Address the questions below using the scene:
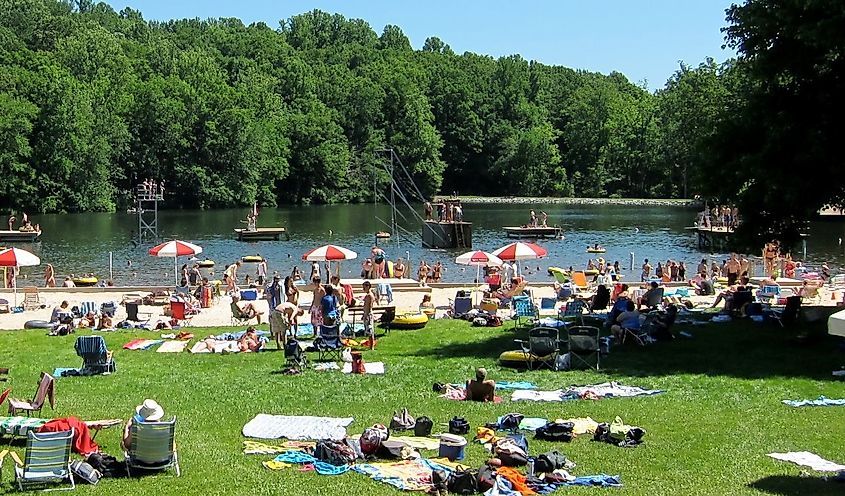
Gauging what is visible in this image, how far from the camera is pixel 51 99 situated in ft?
278

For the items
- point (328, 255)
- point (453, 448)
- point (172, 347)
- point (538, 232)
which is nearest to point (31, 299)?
point (328, 255)

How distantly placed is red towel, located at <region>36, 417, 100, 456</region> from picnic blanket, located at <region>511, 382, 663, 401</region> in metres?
6.23

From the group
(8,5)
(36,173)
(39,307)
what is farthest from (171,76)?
(39,307)

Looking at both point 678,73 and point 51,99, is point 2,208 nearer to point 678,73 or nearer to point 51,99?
point 51,99

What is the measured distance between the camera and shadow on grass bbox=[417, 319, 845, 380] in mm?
16766

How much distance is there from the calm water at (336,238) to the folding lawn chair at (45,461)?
103ft

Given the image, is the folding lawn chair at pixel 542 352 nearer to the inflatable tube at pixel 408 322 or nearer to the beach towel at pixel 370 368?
the beach towel at pixel 370 368

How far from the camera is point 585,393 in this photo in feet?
48.3

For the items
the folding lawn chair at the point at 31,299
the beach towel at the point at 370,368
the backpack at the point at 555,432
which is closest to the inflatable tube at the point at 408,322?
the beach towel at the point at 370,368

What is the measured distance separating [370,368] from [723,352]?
686 centimetres

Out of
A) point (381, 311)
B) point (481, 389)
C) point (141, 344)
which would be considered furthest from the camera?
point (381, 311)

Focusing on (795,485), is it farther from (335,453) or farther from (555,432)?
(335,453)

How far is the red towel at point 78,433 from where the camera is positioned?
10594 mm

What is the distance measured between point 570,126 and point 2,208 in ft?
249
